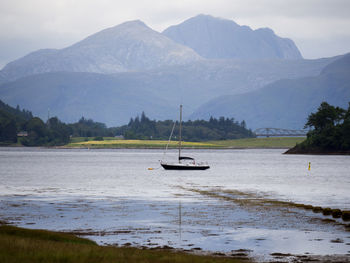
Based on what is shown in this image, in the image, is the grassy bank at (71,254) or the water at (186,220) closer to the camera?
the grassy bank at (71,254)

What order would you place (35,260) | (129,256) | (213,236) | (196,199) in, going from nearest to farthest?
(35,260)
(129,256)
(213,236)
(196,199)

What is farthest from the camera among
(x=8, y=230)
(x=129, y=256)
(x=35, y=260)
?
(x=8, y=230)

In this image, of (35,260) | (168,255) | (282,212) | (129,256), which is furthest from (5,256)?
(282,212)

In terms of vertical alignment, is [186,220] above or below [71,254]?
below

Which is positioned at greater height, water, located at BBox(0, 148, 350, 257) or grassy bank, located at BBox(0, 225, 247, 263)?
grassy bank, located at BBox(0, 225, 247, 263)

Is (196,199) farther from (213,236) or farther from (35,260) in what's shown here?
(35,260)

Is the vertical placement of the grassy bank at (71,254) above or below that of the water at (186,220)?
above

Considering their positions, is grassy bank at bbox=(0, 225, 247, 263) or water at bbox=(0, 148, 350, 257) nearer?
grassy bank at bbox=(0, 225, 247, 263)

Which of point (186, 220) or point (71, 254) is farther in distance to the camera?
point (186, 220)

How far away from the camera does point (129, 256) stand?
3198 cm

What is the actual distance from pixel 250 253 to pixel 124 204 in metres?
32.3

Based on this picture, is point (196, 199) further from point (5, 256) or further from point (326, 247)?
point (5, 256)

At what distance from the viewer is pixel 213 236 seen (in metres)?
44.4

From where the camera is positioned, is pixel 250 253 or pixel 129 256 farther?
pixel 250 253
